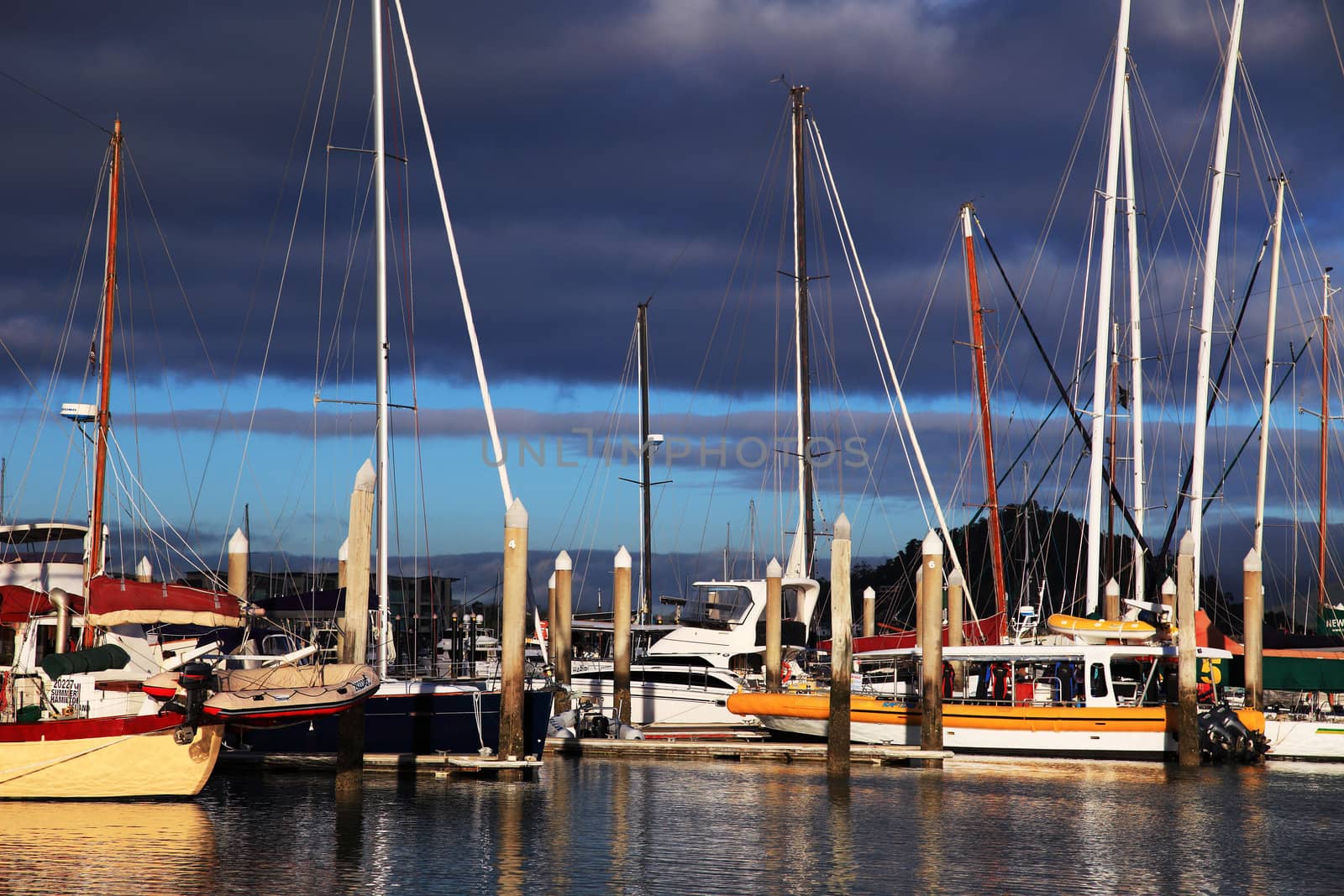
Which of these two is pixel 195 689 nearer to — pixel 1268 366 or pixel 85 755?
pixel 85 755

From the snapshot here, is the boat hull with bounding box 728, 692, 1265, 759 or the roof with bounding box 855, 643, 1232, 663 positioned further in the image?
the roof with bounding box 855, 643, 1232, 663

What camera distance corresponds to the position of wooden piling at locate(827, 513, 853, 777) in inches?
1091

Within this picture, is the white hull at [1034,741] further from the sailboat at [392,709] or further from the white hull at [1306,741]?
the sailboat at [392,709]

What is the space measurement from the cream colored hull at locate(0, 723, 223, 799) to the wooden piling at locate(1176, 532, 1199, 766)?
65.2ft

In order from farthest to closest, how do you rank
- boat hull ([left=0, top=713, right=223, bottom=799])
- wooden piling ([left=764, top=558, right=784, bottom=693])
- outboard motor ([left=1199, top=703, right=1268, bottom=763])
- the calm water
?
wooden piling ([left=764, top=558, right=784, bottom=693])
outboard motor ([left=1199, top=703, right=1268, bottom=763])
boat hull ([left=0, top=713, right=223, bottom=799])
the calm water

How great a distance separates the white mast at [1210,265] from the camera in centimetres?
3559

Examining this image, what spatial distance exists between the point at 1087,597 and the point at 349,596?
64.6 feet

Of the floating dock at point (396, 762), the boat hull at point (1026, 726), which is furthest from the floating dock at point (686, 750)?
the floating dock at point (396, 762)

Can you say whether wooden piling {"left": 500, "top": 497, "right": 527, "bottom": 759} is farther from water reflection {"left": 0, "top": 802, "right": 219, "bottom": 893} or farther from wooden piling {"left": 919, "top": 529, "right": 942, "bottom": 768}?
wooden piling {"left": 919, "top": 529, "right": 942, "bottom": 768}

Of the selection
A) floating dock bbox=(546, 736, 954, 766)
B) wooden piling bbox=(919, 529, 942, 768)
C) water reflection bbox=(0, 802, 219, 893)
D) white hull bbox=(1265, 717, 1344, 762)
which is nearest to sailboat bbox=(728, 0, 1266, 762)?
wooden piling bbox=(919, 529, 942, 768)

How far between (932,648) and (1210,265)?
1471 cm


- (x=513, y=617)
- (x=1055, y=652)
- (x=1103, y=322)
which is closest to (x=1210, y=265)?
(x=1103, y=322)

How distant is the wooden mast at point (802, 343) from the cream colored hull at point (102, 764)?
803 inches

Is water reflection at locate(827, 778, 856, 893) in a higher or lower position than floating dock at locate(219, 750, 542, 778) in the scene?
lower
